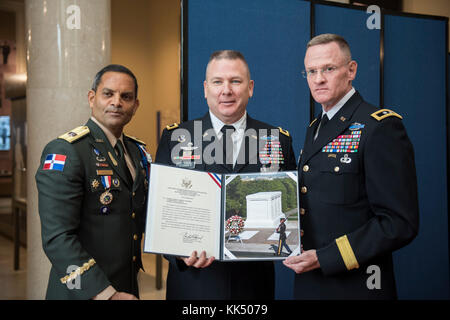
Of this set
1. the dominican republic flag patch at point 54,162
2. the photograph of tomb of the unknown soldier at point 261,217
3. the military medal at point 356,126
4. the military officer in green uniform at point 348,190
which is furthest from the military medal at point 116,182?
the military medal at point 356,126

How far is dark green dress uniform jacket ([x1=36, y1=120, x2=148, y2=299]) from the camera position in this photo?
1.64m

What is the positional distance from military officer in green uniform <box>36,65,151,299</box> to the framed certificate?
0.26 m

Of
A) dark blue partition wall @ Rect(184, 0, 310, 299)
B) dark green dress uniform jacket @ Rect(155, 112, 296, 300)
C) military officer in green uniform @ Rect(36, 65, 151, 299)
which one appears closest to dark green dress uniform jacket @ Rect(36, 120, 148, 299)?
military officer in green uniform @ Rect(36, 65, 151, 299)

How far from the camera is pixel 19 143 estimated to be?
6.03m

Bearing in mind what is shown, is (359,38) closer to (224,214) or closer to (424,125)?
(424,125)

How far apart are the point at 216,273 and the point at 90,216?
0.64 metres

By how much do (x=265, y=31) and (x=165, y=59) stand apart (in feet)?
9.81

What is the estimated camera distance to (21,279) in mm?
4953

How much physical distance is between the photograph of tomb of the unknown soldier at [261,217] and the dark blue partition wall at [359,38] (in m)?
1.99

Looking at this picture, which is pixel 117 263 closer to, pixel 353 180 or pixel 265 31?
pixel 353 180

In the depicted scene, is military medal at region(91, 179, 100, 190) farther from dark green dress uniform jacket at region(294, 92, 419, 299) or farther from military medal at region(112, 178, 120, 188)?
dark green dress uniform jacket at region(294, 92, 419, 299)

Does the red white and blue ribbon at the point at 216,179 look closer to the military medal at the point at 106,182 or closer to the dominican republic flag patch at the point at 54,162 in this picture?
the military medal at the point at 106,182

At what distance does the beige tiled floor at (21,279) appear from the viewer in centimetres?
435

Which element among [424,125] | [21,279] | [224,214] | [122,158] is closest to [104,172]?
[122,158]
